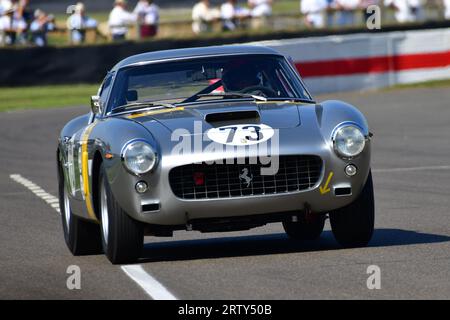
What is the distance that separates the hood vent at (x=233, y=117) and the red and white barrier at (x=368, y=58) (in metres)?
16.7

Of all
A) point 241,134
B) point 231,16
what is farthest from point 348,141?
point 231,16

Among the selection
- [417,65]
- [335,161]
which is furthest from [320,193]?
[417,65]

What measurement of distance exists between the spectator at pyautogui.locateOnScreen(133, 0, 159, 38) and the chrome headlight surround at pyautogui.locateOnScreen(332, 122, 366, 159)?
21357 mm

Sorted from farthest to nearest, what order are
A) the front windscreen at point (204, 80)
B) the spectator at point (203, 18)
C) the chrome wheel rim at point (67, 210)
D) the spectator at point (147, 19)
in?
the spectator at point (203, 18)
the spectator at point (147, 19)
the chrome wheel rim at point (67, 210)
the front windscreen at point (204, 80)

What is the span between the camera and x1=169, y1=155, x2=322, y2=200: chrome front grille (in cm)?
801

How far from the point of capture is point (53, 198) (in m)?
13.4

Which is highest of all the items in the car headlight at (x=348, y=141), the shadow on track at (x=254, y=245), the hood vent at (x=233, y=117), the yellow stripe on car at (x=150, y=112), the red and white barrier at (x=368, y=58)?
the hood vent at (x=233, y=117)

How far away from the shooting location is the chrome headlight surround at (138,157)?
796 cm

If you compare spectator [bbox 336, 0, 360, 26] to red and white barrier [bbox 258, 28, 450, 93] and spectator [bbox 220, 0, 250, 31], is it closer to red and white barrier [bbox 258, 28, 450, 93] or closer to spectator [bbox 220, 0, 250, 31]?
spectator [bbox 220, 0, 250, 31]

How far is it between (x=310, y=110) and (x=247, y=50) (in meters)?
1.21

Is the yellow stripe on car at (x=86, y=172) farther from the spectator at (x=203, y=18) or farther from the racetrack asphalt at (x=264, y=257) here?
the spectator at (x=203, y=18)

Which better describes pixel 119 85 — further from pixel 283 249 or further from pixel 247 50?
pixel 283 249

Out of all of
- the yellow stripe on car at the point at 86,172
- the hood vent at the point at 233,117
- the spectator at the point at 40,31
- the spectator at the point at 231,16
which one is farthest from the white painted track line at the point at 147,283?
the spectator at the point at 231,16

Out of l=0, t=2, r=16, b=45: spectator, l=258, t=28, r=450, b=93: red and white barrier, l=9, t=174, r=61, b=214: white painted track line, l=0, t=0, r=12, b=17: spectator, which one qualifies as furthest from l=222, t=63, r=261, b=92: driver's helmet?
l=0, t=0, r=12, b=17: spectator
